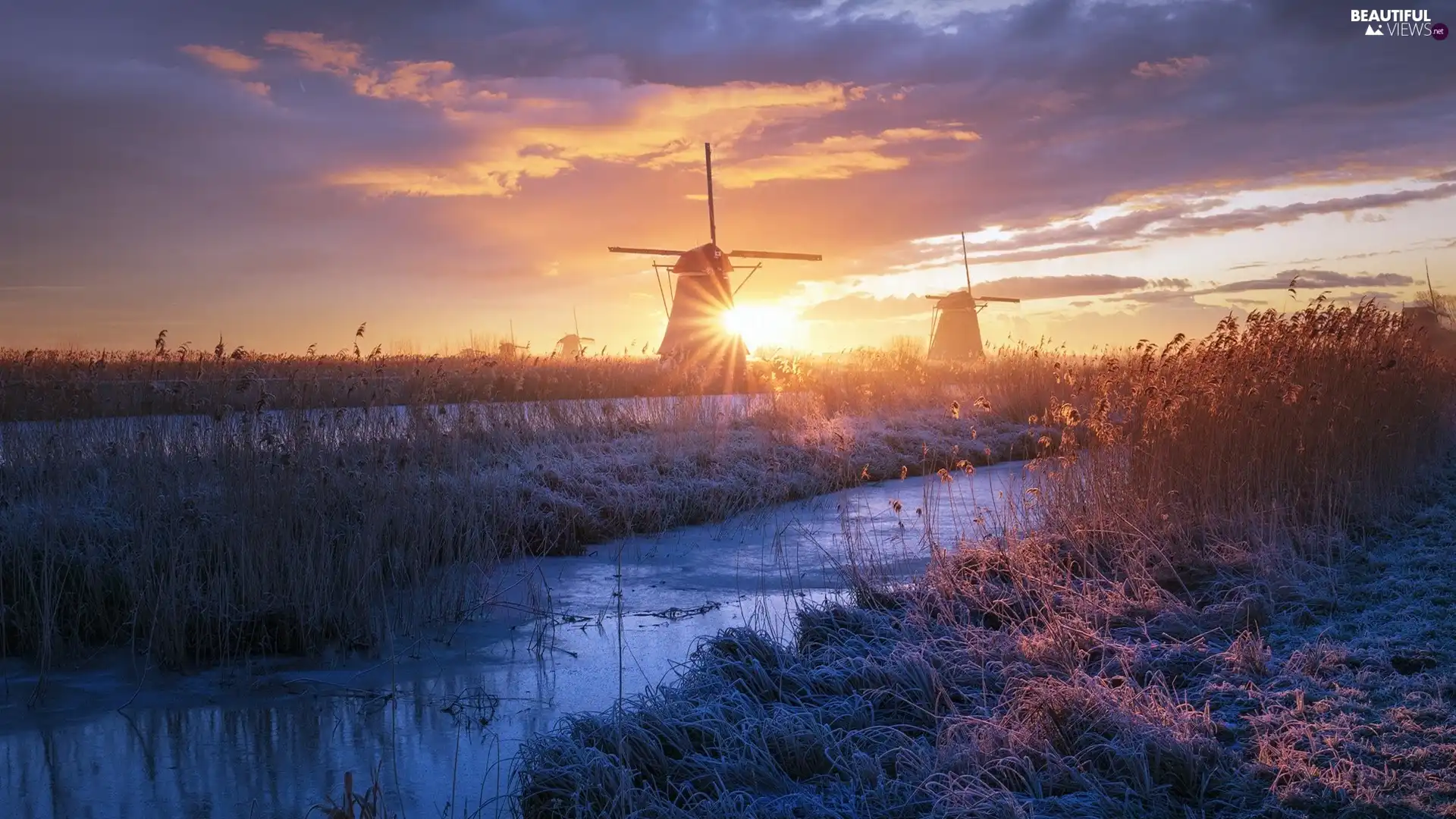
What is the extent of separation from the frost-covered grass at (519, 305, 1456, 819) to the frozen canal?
49 centimetres

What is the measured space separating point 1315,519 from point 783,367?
1093 centimetres

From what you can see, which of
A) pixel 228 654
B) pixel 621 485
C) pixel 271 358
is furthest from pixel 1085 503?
pixel 271 358

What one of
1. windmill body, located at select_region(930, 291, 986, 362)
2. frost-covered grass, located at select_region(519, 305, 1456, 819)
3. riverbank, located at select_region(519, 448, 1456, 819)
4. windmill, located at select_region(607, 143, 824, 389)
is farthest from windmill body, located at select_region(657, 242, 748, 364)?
riverbank, located at select_region(519, 448, 1456, 819)

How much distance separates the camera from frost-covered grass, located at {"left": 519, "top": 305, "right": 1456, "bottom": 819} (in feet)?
10.4

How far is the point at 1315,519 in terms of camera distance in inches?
253

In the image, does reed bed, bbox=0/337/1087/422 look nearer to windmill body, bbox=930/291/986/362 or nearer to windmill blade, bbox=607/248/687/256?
windmill blade, bbox=607/248/687/256

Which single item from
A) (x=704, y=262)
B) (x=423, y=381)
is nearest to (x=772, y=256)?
(x=704, y=262)

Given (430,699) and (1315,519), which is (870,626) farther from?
(1315,519)

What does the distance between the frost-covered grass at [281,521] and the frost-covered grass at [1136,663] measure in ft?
7.76

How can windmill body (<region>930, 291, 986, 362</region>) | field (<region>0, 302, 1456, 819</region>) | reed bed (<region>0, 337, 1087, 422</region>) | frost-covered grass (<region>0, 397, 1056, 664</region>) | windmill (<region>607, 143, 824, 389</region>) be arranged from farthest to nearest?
windmill body (<region>930, 291, 986, 362</region>) < windmill (<region>607, 143, 824, 389</region>) < reed bed (<region>0, 337, 1087, 422</region>) < frost-covered grass (<region>0, 397, 1056, 664</region>) < field (<region>0, 302, 1456, 819</region>)

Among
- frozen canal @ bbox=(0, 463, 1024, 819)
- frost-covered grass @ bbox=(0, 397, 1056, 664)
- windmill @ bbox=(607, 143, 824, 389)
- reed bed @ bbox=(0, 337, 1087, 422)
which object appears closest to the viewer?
frozen canal @ bbox=(0, 463, 1024, 819)

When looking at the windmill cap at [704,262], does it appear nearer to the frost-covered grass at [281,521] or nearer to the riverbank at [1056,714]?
the frost-covered grass at [281,521]

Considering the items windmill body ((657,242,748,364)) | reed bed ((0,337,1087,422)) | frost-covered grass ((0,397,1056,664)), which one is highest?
windmill body ((657,242,748,364))

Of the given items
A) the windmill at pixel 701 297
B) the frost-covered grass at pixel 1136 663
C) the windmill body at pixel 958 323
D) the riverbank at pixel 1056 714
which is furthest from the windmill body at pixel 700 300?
the riverbank at pixel 1056 714
